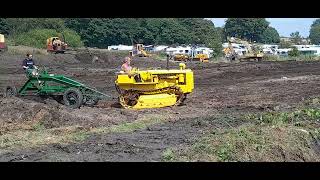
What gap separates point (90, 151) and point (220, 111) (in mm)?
7047

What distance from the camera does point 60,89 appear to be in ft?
47.2

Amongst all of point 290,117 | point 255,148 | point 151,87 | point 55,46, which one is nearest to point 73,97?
point 151,87

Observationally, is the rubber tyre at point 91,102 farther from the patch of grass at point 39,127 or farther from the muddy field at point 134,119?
the patch of grass at point 39,127

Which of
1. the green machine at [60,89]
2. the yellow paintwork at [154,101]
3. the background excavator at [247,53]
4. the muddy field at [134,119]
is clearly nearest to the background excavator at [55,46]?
the background excavator at [247,53]

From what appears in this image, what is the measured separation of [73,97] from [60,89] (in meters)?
0.55

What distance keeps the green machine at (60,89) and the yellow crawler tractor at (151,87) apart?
24.7 inches

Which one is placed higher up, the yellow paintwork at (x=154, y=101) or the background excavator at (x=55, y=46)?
the background excavator at (x=55, y=46)

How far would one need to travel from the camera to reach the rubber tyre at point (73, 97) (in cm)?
1391

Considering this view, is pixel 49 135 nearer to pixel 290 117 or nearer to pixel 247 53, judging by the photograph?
pixel 290 117
